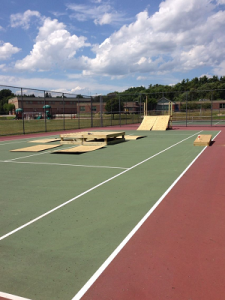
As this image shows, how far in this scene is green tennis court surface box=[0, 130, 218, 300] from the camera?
316cm

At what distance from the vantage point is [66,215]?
4965mm

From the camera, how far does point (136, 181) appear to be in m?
7.30

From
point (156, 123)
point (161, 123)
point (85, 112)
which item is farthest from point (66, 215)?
point (85, 112)

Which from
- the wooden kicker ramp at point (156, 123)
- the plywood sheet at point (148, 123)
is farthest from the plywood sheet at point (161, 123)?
the plywood sheet at point (148, 123)

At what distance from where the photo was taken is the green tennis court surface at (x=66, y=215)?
10.4 ft

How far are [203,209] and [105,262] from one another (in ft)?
8.33

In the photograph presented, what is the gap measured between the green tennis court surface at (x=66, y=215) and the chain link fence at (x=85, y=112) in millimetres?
15485

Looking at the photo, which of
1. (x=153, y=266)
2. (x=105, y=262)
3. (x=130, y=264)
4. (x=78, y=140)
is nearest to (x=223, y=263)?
(x=153, y=266)

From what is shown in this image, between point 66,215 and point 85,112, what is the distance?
31.9 metres

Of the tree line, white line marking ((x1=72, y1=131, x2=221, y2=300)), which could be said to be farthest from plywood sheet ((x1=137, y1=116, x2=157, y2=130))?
white line marking ((x1=72, y1=131, x2=221, y2=300))

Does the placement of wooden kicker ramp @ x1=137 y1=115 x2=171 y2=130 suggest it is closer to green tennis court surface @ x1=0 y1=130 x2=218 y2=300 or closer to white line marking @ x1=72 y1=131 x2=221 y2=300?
green tennis court surface @ x1=0 y1=130 x2=218 y2=300

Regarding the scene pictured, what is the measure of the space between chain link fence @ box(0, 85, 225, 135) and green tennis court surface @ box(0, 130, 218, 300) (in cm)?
1549

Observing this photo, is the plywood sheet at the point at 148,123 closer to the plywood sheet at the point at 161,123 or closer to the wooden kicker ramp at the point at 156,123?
the wooden kicker ramp at the point at 156,123

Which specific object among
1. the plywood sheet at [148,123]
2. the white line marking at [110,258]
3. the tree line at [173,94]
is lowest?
the white line marking at [110,258]
